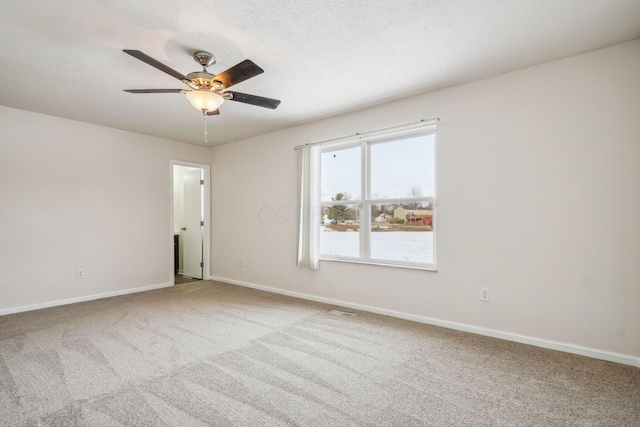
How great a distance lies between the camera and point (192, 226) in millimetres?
6016

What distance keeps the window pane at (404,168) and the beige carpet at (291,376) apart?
59.3 inches

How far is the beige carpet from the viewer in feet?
5.93

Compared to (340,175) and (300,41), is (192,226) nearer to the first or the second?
(340,175)

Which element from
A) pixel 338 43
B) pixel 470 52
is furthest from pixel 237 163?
pixel 470 52

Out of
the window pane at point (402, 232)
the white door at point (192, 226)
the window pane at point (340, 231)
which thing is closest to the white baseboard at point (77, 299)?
the white door at point (192, 226)

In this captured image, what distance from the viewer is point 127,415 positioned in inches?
70.6

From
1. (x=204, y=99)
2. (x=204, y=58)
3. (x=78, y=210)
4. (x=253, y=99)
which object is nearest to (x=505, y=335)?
(x=253, y=99)

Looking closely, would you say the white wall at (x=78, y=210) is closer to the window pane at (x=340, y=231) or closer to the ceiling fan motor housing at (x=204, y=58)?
the window pane at (x=340, y=231)

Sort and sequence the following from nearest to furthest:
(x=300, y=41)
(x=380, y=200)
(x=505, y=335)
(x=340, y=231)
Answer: (x=300, y=41) → (x=505, y=335) → (x=380, y=200) → (x=340, y=231)

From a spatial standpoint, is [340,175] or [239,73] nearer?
[239,73]

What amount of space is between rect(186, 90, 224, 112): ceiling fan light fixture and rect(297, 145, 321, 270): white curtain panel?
6.30ft

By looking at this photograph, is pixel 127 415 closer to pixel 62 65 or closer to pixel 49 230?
pixel 62 65

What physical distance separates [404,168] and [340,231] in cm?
121

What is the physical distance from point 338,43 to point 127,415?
9.49ft
